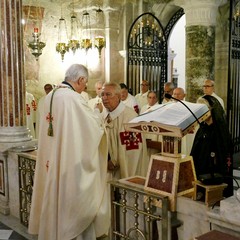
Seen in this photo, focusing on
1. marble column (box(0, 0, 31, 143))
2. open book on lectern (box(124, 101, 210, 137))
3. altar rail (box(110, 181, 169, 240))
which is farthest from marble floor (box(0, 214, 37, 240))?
open book on lectern (box(124, 101, 210, 137))

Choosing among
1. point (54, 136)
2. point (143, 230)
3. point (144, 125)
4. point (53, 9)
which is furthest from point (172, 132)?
point (53, 9)

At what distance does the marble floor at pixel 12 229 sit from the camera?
16.1ft

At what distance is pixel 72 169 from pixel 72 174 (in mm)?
49

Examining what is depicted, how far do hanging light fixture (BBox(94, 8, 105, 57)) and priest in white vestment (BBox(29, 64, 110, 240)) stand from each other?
7.49 metres

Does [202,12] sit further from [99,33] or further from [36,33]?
[36,33]

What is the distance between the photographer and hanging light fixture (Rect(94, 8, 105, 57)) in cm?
1142

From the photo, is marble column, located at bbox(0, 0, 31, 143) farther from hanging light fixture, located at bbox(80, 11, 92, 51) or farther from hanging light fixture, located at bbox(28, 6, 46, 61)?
hanging light fixture, located at bbox(80, 11, 92, 51)

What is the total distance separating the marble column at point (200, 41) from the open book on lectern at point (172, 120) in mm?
6601

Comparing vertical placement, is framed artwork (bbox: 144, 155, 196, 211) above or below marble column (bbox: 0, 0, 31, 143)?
below

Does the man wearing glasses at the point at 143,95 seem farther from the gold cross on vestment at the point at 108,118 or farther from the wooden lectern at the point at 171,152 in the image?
the wooden lectern at the point at 171,152

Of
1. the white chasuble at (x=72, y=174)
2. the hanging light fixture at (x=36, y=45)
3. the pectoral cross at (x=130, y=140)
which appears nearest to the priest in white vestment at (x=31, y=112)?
the hanging light fixture at (x=36, y=45)

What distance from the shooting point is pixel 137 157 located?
14.7 ft

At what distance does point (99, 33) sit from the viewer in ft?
38.5

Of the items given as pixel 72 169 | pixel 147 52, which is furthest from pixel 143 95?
pixel 72 169
